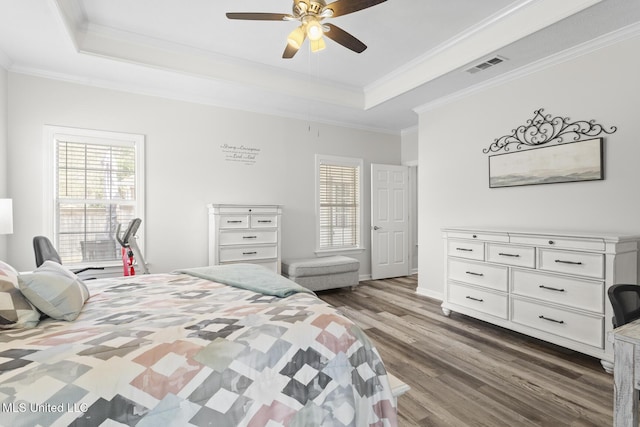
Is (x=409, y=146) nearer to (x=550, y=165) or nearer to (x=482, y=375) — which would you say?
(x=550, y=165)

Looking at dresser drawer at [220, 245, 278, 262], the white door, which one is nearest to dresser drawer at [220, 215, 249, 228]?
dresser drawer at [220, 245, 278, 262]

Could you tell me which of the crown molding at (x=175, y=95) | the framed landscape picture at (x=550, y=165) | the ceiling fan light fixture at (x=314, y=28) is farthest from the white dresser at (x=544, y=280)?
the crown molding at (x=175, y=95)

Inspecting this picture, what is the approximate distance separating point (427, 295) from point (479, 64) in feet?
9.84

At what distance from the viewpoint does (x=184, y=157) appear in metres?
4.25

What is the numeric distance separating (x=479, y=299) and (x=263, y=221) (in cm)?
274

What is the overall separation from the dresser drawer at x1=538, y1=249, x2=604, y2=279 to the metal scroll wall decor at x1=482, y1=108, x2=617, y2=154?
1.17 m

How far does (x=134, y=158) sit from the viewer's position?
13.1ft

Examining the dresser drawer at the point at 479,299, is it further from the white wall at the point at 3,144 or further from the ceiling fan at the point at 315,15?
the white wall at the point at 3,144

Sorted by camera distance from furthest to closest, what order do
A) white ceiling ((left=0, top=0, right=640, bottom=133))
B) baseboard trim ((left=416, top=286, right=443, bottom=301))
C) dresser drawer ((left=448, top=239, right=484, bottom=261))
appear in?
baseboard trim ((left=416, top=286, right=443, bottom=301)) < dresser drawer ((left=448, top=239, right=484, bottom=261)) < white ceiling ((left=0, top=0, right=640, bottom=133))

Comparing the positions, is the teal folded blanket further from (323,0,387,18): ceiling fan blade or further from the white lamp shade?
(323,0,387,18): ceiling fan blade

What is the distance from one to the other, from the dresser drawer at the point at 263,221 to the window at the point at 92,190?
1.35 meters

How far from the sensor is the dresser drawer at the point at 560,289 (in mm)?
2566

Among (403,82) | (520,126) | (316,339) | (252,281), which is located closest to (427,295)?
(520,126)

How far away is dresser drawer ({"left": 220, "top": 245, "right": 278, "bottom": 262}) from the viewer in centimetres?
414
